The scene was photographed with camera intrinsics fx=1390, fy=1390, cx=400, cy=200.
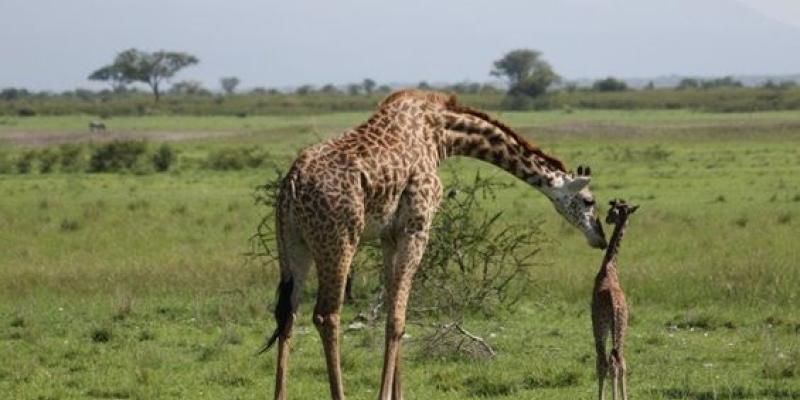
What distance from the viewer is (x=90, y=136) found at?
194ft

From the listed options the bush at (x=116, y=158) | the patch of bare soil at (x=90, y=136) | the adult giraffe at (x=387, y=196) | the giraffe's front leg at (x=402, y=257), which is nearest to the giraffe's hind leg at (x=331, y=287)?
the adult giraffe at (x=387, y=196)

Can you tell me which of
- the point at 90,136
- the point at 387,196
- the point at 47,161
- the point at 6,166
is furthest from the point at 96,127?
the point at 387,196

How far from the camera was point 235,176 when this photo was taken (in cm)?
3612

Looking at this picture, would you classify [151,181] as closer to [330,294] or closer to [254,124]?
[330,294]

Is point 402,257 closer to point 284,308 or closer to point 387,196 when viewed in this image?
point 387,196

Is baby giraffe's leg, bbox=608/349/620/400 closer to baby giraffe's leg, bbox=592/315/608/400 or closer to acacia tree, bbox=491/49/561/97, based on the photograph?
baby giraffe's leg, bbox=592/315/608/400

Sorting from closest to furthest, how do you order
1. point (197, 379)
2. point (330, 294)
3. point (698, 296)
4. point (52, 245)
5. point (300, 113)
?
1. point (330, 294)
2. point (197, 379)
3. point (698, 296)
4. point (52, 245)
5. point (300, 113)

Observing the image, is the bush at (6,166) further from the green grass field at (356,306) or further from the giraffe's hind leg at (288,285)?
the giraffe's hind leg at (288,285)

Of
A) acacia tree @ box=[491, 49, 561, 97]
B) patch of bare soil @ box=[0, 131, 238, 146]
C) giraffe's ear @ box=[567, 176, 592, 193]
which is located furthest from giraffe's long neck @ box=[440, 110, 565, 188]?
acacia tree @ box=[491, 49, 561, 97]

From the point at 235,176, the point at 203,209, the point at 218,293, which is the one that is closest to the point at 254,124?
the point at 235,176

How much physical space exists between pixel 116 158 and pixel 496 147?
31232 mm

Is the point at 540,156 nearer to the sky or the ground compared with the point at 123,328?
nearer to the sky

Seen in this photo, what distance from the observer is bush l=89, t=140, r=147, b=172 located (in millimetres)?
39156

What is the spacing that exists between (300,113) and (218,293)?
72428 mm
